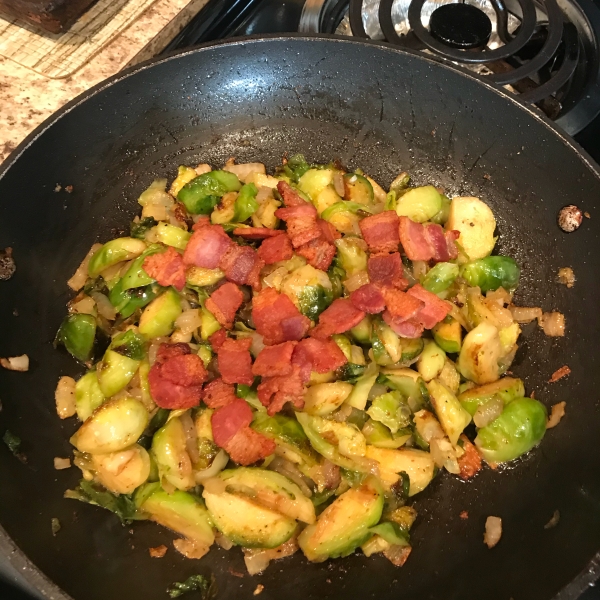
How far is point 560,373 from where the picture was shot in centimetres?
205

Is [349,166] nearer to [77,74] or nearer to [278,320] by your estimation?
[278,320]

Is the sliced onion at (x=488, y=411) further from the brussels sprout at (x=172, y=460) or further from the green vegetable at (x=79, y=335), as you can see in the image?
the green vegetable at (x=79, y=335)

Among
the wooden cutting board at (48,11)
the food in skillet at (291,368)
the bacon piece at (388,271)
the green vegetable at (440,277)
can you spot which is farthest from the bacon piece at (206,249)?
the wooden cutting board at (48,11)

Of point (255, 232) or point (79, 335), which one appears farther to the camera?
point (255, 232)

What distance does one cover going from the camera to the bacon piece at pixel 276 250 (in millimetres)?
2145

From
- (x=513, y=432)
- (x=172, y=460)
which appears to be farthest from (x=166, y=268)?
(x=513, y=432)

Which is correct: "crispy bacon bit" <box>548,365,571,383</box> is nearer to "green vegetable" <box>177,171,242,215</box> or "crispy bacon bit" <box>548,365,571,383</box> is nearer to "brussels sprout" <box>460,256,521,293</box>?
"brussels sprout" <box>460,256,521,293</box>

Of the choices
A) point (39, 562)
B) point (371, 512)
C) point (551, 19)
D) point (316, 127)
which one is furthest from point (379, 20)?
point (39, 562)

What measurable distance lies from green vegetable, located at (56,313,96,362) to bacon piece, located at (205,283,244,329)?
460 millimetres

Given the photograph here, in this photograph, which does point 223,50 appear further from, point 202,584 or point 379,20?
point 202,584

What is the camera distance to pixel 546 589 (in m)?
1.57

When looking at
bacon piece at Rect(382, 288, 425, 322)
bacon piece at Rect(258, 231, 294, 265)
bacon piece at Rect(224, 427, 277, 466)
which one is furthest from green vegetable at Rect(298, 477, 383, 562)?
bacon piece at Rect(258, 231, 294, 265)

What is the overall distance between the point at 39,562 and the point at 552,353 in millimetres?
1944

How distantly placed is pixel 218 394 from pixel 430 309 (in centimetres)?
86
